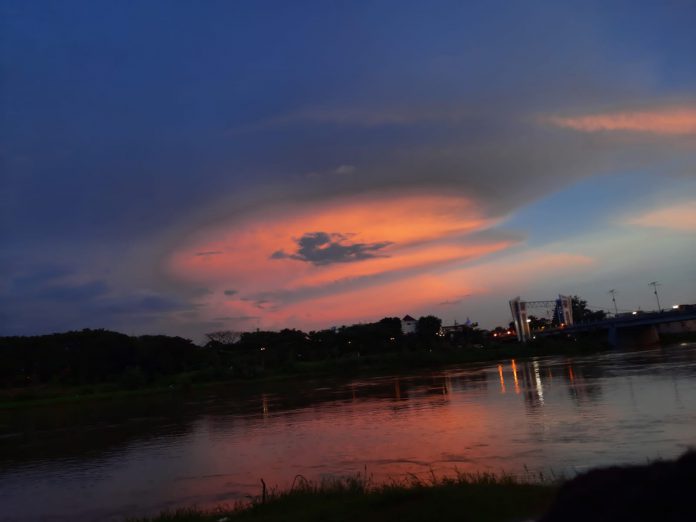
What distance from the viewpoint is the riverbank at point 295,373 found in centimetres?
8762

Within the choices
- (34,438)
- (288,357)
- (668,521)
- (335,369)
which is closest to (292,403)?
(34,438)

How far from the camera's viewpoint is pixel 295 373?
107125mm

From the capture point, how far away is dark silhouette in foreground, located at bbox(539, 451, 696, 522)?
4.88 m

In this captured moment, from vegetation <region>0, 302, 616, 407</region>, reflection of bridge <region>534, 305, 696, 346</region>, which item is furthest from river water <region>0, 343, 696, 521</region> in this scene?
reflection of bridge <region>534, 305, 696, 346</region>

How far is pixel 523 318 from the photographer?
169000mm

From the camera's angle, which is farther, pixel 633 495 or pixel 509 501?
pixel 509 501

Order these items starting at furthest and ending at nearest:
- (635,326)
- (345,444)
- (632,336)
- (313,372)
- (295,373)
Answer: (632,336) < (635,326) < (313,372) < (295,373) < (345,444)

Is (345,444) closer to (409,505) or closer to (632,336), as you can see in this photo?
(409,505)

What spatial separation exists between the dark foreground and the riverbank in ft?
250

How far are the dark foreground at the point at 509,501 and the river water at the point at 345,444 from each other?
14.8 feet

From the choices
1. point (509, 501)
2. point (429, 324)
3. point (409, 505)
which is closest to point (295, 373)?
point (429, 324)

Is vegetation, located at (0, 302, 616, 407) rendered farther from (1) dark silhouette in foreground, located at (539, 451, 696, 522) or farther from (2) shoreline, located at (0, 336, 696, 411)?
(1) dark silhouette in foreground, located at (539, 451, 696, 522)

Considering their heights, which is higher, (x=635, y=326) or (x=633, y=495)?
(x=635, y=326)

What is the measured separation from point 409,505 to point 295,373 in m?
97.7
